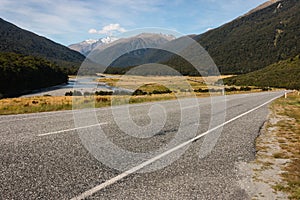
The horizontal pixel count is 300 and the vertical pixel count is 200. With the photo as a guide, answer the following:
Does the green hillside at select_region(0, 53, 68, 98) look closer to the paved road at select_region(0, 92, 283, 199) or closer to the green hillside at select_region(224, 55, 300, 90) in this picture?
the paved road at select_region(0, 92, 283, 199)

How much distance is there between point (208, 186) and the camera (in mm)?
5145

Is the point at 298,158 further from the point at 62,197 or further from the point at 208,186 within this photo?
the point at 62,197

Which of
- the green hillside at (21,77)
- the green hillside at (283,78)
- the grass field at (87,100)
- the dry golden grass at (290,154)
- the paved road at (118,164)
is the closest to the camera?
the paved road at (118,164)

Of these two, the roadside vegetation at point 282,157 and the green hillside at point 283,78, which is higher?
the green hillside at point 283,78

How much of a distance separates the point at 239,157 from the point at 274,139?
10.7 feet

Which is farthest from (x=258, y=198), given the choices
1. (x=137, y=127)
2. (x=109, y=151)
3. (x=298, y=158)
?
(x=137, y=127)

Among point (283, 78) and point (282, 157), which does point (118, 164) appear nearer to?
point (282, 157)

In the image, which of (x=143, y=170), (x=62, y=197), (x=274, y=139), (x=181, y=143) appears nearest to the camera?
(x=62, y=197)

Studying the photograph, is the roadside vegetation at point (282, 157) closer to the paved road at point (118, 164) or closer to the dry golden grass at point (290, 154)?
the dry golden grass at point (290, 154)

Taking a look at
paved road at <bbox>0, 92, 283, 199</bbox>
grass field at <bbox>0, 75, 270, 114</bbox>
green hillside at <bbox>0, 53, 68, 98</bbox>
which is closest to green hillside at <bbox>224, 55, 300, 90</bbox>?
grass field at <bbox>0, 75, 270, 114</bbox>

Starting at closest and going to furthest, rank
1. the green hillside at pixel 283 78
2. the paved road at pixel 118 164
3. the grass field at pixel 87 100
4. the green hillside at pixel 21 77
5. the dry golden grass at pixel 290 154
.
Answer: the paved road at pixel 118 164, the dry golden grass at pixel 290 154, the grass field at pixel 87 100, the green hillside at pixel 21 77, the green hillside at pixel 283 78

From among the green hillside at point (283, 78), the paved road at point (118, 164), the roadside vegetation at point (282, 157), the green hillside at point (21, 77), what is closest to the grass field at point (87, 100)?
the roadside vegetation at point (282, 157)

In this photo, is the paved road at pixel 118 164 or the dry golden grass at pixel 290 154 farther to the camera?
the dry golden grass at pixel 290 154

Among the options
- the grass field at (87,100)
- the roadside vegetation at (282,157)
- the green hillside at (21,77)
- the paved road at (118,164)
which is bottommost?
the roadside vegetation at (282,157)
